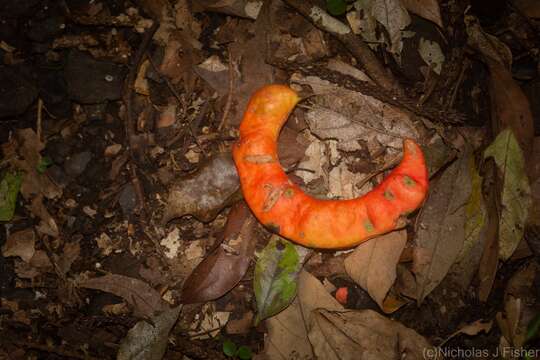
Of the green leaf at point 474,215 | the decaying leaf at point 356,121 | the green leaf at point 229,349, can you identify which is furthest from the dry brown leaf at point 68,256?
the green leaf at point 474,215

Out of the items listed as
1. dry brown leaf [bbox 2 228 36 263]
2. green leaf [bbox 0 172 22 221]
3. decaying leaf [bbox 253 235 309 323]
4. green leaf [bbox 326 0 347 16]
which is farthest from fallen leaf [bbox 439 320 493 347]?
green leaf [bbox 0 172 22 221]

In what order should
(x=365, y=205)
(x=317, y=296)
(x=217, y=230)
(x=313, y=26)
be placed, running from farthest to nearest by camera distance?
(x=313, y=26) < (x=217, y=230) < (x=317, y=296) < (x=365, y=205)

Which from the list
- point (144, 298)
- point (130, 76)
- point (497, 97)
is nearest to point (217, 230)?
point (144, 298)

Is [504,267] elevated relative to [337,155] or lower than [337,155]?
lower

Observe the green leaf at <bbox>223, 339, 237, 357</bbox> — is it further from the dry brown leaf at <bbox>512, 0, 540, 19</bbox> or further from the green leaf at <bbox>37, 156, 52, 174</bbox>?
the dry brown leaf at <bbox>512, 0, 540, 19</bbox>

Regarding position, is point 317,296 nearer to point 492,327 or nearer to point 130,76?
point 492,327

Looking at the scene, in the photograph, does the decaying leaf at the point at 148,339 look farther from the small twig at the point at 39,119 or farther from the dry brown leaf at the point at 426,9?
the dry brown leaf at the point at 426,9
